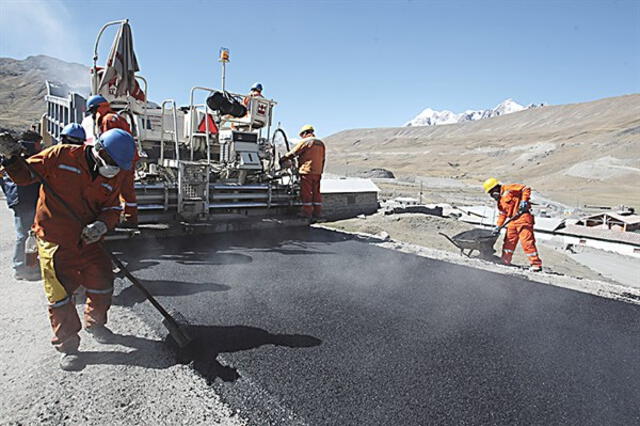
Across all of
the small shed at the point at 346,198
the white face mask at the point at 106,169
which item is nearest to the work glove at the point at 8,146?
the white face mask at the point at 106,169

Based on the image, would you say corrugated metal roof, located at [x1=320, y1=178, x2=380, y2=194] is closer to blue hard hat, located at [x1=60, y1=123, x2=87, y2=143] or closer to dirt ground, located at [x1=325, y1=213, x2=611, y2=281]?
dirt ground, located at [x1=325, y1=213, x2=611, y2=281]

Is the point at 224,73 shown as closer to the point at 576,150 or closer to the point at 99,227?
the point at 99,227

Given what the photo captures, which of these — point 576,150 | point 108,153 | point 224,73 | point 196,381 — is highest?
point 576,150

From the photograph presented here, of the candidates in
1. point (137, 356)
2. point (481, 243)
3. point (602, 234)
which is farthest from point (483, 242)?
point (602, 234)

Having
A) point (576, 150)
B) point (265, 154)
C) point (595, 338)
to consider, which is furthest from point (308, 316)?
point (576, 150)

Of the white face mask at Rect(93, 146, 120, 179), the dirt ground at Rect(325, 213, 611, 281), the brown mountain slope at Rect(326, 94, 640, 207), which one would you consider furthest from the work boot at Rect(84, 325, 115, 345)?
the brown mountain slope at Rect(326, 94, 640, 207)

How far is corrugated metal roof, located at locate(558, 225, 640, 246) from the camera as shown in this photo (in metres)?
11.6

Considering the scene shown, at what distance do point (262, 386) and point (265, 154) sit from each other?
438cm

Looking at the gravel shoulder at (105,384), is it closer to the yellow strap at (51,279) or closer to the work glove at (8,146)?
the yellow strap at (51,279)

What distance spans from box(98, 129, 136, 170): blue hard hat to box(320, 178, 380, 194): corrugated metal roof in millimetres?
6399

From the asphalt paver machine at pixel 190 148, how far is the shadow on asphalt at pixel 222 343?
8.23 ft

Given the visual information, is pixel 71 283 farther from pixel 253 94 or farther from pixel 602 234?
pixel 602 234

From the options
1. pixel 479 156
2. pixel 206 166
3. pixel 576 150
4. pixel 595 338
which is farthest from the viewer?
pixel 479 156

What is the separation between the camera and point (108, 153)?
2207 millimetres
